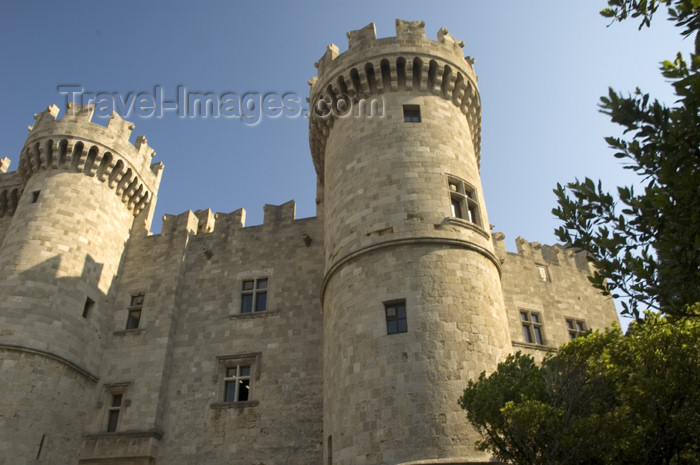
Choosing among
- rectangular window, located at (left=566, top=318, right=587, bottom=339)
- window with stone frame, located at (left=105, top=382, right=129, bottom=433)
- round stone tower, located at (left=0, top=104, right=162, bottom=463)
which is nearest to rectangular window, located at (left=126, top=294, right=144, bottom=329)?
round stone tower, located at (left=0, top=104, right=162, bottom=463)

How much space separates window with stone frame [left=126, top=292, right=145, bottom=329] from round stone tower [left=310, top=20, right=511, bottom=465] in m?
6.84

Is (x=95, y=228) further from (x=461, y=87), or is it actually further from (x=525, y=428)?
(x=525, y=428)

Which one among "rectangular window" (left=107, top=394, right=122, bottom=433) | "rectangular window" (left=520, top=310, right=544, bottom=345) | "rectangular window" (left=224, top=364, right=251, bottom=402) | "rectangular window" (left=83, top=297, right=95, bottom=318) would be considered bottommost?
"rectangular window" (left=107, top=394, right=122, bottom=433)

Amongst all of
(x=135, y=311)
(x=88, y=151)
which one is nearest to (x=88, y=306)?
(x=135, y=311)

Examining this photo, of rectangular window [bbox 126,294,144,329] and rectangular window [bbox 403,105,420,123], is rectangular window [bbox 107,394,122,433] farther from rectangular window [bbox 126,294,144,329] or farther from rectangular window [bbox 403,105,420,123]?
rectangular window [bbox 403,105,420,123]

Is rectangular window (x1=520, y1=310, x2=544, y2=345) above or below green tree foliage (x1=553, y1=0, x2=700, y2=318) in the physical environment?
above

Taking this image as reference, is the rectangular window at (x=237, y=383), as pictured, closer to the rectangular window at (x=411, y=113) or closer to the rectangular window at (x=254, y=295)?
the rectangular window at (x=254, y=295)

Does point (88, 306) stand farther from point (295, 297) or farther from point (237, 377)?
point (295, 297)

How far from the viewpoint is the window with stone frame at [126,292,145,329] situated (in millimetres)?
17019

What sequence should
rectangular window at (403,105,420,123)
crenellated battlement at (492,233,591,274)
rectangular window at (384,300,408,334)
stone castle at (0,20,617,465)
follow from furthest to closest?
crenellated battlement at (492,233,591,274) → rectangular window at (403,105,420,123) → rectangular window at (384,300,408,334) → stone castle at (0,20,617,465)

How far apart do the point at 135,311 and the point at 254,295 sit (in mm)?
3957

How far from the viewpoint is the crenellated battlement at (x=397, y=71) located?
15539 mm

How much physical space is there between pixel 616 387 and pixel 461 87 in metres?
9.98

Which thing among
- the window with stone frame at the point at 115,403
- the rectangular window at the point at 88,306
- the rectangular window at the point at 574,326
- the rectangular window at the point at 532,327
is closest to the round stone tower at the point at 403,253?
the rectangular window at the point at 532,327
